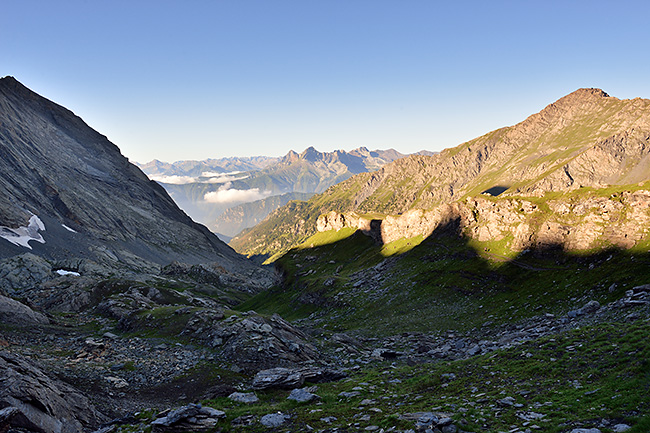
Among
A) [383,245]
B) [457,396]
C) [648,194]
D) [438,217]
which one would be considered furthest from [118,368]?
[383,245]

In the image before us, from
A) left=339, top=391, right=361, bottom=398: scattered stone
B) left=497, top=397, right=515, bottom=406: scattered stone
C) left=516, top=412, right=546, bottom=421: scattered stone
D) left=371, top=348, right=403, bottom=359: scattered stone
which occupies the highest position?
left=516, top=412, right=546, bottom=421: scattered stone

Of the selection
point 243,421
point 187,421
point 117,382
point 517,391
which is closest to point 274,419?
point 243,421

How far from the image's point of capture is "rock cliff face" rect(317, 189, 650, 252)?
199ft

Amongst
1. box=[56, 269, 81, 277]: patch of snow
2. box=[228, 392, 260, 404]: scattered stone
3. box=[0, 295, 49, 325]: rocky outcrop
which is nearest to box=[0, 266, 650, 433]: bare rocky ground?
box=[0, 295, 49, 325]: rocky outcrop

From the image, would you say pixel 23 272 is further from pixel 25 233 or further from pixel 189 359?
pixel 189 359

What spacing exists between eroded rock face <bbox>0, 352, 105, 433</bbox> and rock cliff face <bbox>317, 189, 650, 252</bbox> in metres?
73.5

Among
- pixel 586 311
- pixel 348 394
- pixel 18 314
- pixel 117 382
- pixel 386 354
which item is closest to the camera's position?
pixel 348 394

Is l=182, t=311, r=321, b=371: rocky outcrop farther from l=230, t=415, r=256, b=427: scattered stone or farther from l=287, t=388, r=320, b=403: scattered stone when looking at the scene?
l=230, t=415, r=256, b=427: scattered stone

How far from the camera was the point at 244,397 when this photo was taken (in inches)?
1180

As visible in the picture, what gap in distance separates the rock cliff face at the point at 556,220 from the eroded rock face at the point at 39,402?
73457mm

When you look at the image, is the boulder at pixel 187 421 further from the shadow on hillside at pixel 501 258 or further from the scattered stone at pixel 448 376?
the shadow on hillside at pixel 501 258

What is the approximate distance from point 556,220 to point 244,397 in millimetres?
70501

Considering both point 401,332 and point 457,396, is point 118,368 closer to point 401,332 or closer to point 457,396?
point 457,396

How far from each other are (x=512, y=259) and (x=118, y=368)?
2825 inches
